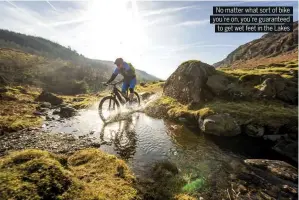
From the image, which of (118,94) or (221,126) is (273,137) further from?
(118,94)

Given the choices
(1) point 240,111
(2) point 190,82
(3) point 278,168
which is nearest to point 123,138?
(3) point 278,168

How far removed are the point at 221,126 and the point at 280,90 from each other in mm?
11769

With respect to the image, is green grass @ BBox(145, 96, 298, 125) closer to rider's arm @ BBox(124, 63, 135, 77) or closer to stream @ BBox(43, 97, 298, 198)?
stream @ BBox(43, 97, 298, 198)

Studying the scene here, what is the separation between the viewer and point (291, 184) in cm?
958

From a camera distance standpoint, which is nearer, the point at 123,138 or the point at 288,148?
the point at 288,148

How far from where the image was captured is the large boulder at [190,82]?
24.6m

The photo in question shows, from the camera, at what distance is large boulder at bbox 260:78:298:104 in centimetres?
2338

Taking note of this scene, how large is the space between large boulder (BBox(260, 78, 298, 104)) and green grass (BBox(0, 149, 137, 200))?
808 inches

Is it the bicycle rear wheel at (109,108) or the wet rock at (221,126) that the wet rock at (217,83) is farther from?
the bicycle rear wheel at (109,108)

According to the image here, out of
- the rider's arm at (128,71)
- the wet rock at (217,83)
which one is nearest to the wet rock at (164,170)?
the rider's arm at (128,71)

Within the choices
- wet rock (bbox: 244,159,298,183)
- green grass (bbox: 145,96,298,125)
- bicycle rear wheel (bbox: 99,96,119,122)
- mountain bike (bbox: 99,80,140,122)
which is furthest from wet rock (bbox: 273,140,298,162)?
bicycle rear wheel (bbox: 99,96,119,122)

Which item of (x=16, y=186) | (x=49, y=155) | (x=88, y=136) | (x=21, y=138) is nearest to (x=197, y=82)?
(x=88, y=136)

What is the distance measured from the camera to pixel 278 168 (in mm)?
10812

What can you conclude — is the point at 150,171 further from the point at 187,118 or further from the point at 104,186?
the point at 187,118
